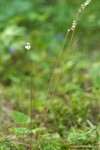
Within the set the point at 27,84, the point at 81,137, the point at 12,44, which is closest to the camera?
the point at 81,137

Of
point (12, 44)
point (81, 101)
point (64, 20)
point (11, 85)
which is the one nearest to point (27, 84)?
point (11, 85)

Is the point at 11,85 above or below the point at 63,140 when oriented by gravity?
above

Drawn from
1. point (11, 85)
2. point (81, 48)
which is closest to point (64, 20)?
point (81, 48)

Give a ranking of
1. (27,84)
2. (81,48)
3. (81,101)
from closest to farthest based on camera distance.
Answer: (81,101)
(27,84)
(81,48)

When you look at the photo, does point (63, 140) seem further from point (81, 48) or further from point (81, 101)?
point (81, 48)

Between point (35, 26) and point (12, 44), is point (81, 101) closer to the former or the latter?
point (12, 44)

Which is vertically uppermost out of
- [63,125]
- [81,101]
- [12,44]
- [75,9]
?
[75,9]

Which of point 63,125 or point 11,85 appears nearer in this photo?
point 63,125
